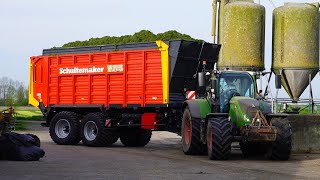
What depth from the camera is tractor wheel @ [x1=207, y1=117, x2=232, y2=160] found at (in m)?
15.5

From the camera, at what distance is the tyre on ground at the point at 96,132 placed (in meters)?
21.2

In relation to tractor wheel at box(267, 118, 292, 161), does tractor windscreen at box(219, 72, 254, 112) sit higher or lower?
higher

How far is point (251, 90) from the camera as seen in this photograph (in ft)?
56.9

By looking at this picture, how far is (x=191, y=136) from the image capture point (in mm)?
17125

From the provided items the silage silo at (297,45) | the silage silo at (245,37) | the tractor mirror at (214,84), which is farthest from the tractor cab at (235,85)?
the silage silo at (297,45)

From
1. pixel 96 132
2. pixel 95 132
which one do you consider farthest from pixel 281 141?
pixel 95 132

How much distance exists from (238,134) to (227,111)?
39.7 inches

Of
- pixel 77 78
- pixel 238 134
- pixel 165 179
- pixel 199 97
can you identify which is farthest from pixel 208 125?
pixel 77 78

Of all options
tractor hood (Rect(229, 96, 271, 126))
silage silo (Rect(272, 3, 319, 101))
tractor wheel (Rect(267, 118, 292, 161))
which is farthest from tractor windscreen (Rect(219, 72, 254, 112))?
silage silo (Rect(272, 3, 319, 101))

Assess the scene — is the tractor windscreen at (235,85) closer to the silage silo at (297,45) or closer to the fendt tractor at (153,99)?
the fendt tractor at (153,99)

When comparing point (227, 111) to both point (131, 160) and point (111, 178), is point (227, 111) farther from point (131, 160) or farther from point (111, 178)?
point (111, 178)

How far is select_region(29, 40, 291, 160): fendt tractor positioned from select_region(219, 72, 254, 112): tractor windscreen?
1.1 inches

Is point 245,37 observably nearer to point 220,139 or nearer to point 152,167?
point 220,139

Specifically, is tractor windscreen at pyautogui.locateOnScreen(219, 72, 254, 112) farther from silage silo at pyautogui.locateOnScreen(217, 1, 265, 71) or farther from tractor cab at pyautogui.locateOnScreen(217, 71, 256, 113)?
silage silo at pyautogui.locateOnScreen(217, 1, 265, 71)
